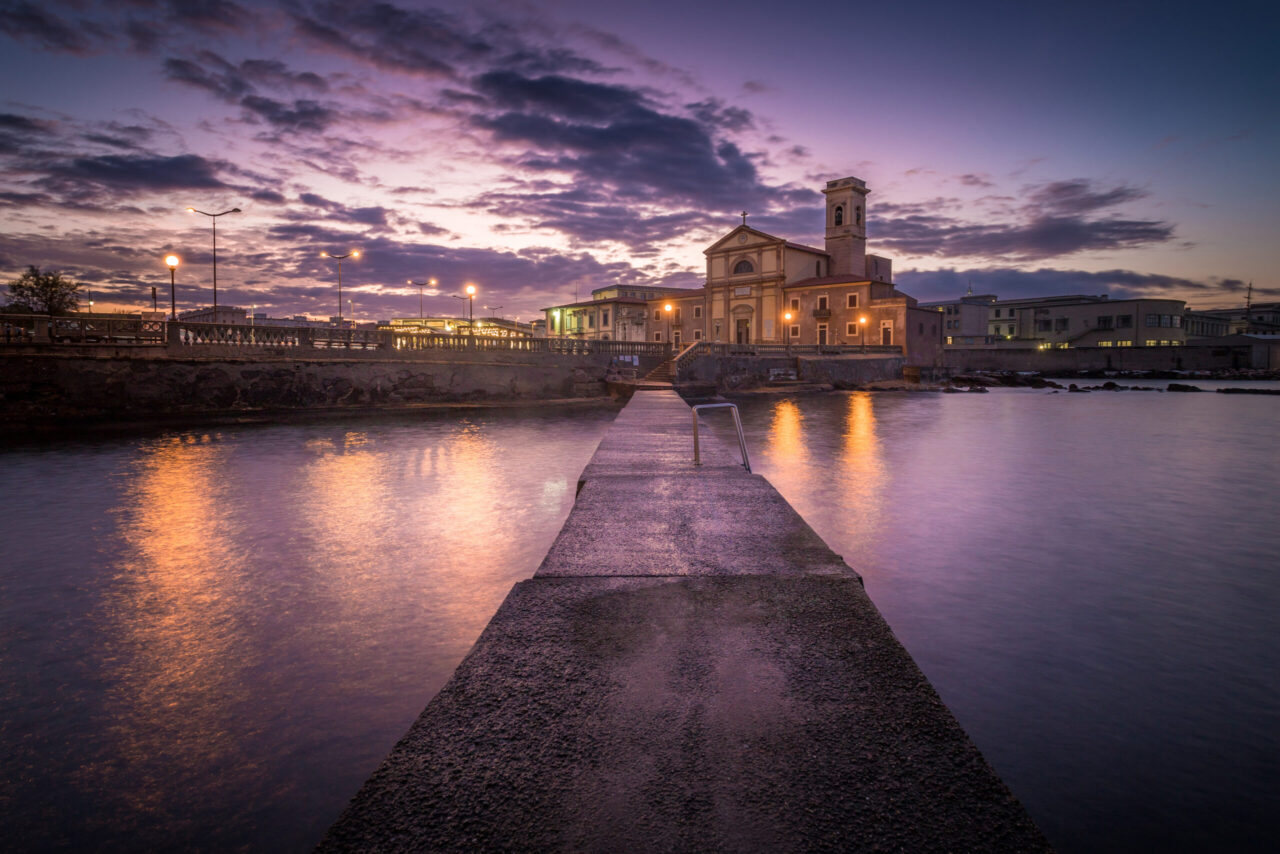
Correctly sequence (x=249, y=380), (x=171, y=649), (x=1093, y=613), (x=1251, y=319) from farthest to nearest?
1. (x=1251, y=319)
2. (x=249, y=380)
3. (x=1093, y=613)
4. (x=171, y=649)

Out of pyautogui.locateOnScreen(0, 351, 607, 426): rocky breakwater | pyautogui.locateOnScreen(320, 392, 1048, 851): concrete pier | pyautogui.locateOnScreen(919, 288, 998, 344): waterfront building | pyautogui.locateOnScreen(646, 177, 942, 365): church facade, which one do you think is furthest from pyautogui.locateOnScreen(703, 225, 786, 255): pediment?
pyautogui.locateOnScreen(320, 392, 1048, 851): concrete pier

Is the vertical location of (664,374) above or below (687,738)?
above

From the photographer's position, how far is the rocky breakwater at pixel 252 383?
68.9 feet

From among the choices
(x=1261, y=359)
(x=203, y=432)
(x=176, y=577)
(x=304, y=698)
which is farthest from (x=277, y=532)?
(x=1261, y=359)

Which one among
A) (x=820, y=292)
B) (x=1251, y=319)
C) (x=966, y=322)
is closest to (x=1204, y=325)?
(x=1251, y=319)

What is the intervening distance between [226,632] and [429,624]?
1824mm

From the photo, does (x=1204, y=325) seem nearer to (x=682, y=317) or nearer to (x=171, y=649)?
(x=682, y=317)

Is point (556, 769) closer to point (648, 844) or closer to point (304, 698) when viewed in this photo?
point (648, 844)

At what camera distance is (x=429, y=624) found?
6152 mm

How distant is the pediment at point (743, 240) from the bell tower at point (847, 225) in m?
6.79

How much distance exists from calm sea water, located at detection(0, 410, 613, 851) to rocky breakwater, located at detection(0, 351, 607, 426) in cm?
940

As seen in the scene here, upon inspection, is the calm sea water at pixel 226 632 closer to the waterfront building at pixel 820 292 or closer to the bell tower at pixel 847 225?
the waterfront building at pixel 820 292

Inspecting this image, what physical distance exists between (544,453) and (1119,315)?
93.7 m

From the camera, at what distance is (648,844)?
5.73 feet
